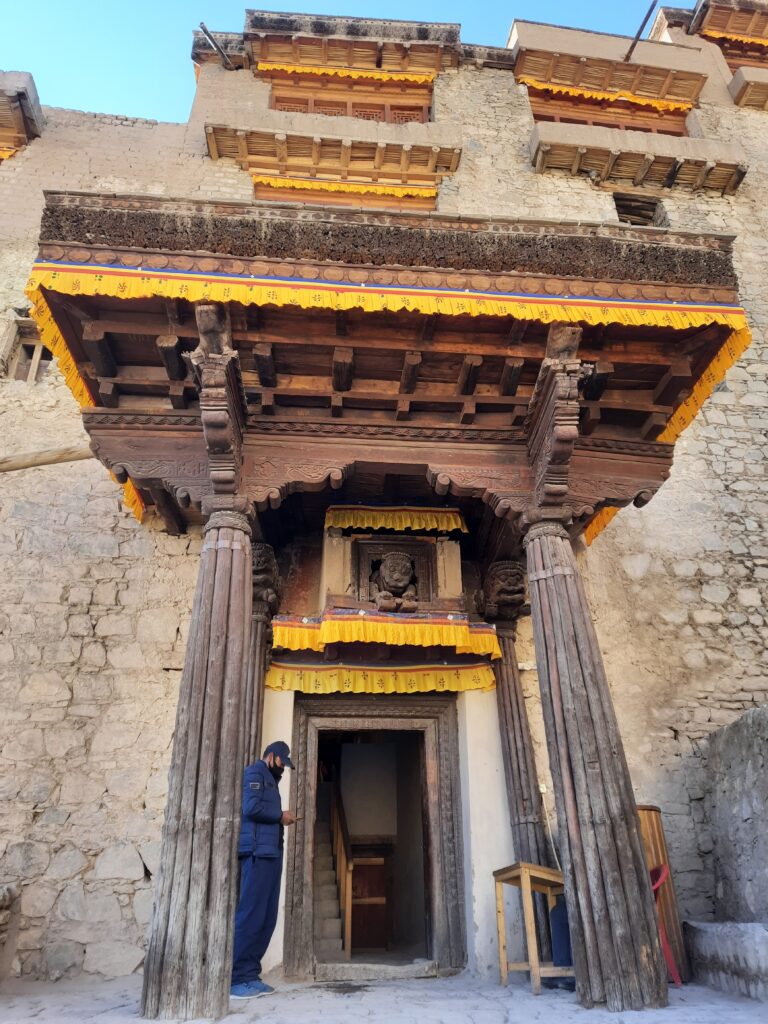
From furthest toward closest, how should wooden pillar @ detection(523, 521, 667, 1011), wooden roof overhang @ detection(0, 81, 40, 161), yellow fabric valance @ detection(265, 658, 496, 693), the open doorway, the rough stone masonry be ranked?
wooden roof overhang @ detection(0, 81, 40, 161) < the open doorway < yellow fabric valance @ detection(265, 658, 496, 693) < the rough stone masonry < wooden pillar @ detection(523, 521, 667, 1011)

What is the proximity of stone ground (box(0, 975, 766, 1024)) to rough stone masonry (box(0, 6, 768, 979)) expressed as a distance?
77 centimetres

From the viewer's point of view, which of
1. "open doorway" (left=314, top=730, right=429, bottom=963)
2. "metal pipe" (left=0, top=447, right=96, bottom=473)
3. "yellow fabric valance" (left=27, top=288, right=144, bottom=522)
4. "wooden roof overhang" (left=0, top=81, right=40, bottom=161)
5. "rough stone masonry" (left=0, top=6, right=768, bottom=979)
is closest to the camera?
"yellow fabric valance" (left=27, top=288, right=144, bottom=522)

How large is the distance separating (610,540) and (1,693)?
622 centimetres

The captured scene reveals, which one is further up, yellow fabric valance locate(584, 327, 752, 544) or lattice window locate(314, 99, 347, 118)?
lattice window locate(314, 99, 347, 118)

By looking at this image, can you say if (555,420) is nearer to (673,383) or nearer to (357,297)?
(673,383)

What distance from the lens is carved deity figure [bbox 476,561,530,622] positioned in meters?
6.54

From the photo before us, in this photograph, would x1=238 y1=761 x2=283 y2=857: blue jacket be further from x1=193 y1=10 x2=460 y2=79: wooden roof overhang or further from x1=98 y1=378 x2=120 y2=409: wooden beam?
x1=193 y1=10 x2=460 y2=79: wooden roof overhang

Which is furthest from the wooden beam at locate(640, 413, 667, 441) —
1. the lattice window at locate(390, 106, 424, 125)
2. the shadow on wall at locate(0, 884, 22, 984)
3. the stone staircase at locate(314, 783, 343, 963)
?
the lattice window at locate(390, 106, 424, 125)

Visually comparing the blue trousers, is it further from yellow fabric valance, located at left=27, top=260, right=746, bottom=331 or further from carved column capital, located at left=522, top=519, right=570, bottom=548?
yellow fabric valance, located at left=27, top=260, right=746, bottom=331

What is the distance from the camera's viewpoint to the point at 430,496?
6.57 metres

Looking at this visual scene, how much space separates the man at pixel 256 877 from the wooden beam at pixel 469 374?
3.15 m

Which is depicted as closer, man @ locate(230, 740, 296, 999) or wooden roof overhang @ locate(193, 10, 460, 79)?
man @ locate(230, 740, 296, 999)

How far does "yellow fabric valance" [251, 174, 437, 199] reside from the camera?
991 centimetres

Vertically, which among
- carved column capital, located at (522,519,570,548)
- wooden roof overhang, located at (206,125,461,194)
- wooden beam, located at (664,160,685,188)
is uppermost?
wooden beam, located at (664,160,685,188)
